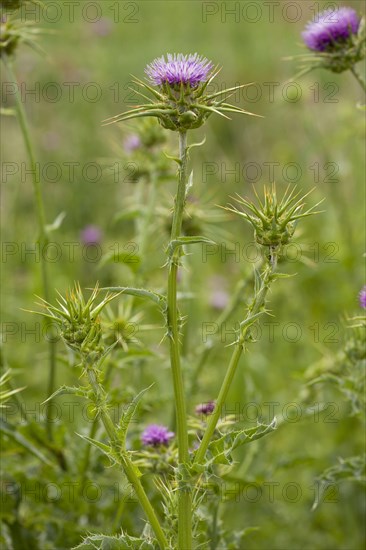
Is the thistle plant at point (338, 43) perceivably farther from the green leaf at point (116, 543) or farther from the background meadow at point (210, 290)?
the green leaf at point (116, 543)

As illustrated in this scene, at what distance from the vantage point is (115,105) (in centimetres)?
1266

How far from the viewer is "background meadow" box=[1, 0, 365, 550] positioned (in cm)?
420

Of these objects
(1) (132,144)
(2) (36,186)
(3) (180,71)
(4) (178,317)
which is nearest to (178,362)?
(4) (178,317)

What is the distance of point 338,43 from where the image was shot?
13.4ft

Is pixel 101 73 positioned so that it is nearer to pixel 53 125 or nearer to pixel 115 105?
pixel 53 125

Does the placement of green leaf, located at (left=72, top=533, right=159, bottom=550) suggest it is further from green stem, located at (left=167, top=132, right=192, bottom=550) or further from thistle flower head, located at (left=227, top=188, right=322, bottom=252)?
thistle flower head, located at (left=227, top=188, right=322, bottom=252)

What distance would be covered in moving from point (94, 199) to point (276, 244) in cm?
671

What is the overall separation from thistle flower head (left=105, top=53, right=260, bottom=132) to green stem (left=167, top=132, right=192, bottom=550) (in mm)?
82

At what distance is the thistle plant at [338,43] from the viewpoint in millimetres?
4059

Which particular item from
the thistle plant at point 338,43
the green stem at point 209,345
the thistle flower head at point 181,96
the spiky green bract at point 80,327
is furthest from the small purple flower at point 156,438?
the thistle plant at point 338,43

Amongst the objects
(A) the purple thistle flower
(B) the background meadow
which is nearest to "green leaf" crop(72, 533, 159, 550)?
(B) the background meadow

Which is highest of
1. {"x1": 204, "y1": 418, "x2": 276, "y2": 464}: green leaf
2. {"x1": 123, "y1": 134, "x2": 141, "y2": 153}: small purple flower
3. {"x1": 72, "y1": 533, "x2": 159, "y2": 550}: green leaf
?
{"x1": 123, "y1": 134, "x2": 141, "y2": 153}: small purple flower

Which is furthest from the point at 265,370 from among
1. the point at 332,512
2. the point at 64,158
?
the point at 64,158

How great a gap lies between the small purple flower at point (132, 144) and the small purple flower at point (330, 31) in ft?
4.08
